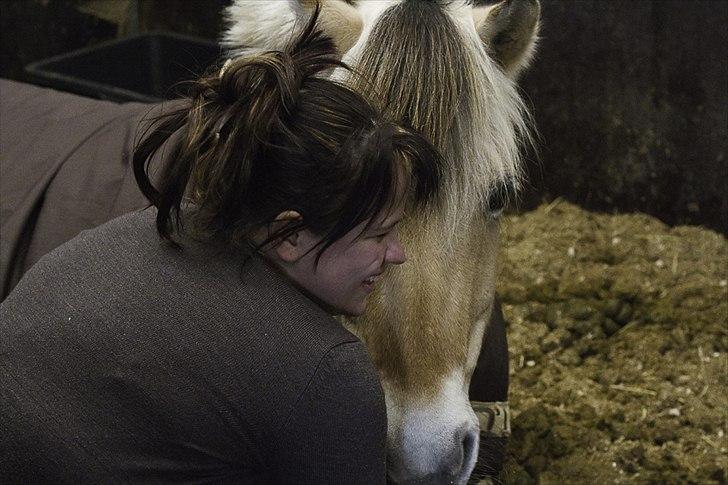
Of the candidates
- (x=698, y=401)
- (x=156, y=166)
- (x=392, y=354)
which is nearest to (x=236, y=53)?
(x=156, y=166)

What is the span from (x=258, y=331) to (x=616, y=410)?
1949 millimetres

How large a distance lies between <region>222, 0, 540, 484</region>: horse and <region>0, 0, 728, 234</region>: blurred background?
140 cm

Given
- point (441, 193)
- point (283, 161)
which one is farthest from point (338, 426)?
point (441, 193)

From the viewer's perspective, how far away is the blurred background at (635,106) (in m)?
3.43

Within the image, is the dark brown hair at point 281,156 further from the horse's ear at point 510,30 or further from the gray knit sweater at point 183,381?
the horse's ear at point 510,30

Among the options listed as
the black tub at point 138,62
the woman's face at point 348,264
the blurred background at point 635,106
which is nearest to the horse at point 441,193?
the woman's face at point 348,264

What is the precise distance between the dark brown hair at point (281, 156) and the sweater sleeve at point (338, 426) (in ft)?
0.63

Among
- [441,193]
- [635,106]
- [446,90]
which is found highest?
[446,90]

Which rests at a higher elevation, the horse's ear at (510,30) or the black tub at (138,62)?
the horse's ear at (510,30)

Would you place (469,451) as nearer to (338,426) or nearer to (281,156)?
(338,426)

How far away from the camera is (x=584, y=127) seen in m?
3.79

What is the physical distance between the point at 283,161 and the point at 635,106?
2664 mm

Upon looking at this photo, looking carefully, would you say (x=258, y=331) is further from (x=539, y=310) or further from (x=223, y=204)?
(x=539, y=310)

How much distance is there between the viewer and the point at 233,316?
1340 mm
